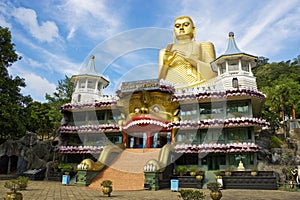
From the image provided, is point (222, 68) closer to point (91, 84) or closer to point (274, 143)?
point (274, 143)

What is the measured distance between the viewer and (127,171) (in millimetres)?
21719

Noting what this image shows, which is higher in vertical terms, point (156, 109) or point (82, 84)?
point (82, 84)

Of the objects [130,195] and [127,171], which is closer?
[130,195]

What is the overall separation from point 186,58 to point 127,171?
2026 cm

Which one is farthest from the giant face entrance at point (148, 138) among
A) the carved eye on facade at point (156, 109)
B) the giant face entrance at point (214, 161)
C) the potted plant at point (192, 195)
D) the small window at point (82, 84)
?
the potted plant at point (192, 195)

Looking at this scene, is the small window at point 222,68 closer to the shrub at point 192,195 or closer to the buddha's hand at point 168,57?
the buddha's hand at point 168,57

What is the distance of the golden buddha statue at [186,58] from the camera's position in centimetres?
3516

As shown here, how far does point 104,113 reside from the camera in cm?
3142

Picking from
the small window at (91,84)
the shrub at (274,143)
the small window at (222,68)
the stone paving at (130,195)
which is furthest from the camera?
the small window at (91,84)

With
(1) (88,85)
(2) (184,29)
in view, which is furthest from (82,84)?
(2) (184,29)

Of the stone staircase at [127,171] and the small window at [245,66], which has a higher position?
the small window at [245,66]

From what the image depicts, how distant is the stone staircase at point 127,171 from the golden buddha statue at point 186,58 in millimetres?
12140

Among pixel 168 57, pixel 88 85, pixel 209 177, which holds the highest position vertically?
pixel 168 57

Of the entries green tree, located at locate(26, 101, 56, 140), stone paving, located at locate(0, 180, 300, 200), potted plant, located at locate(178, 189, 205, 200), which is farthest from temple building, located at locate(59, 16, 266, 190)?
potted plant, located at locate(178, 189, 205, 200)
